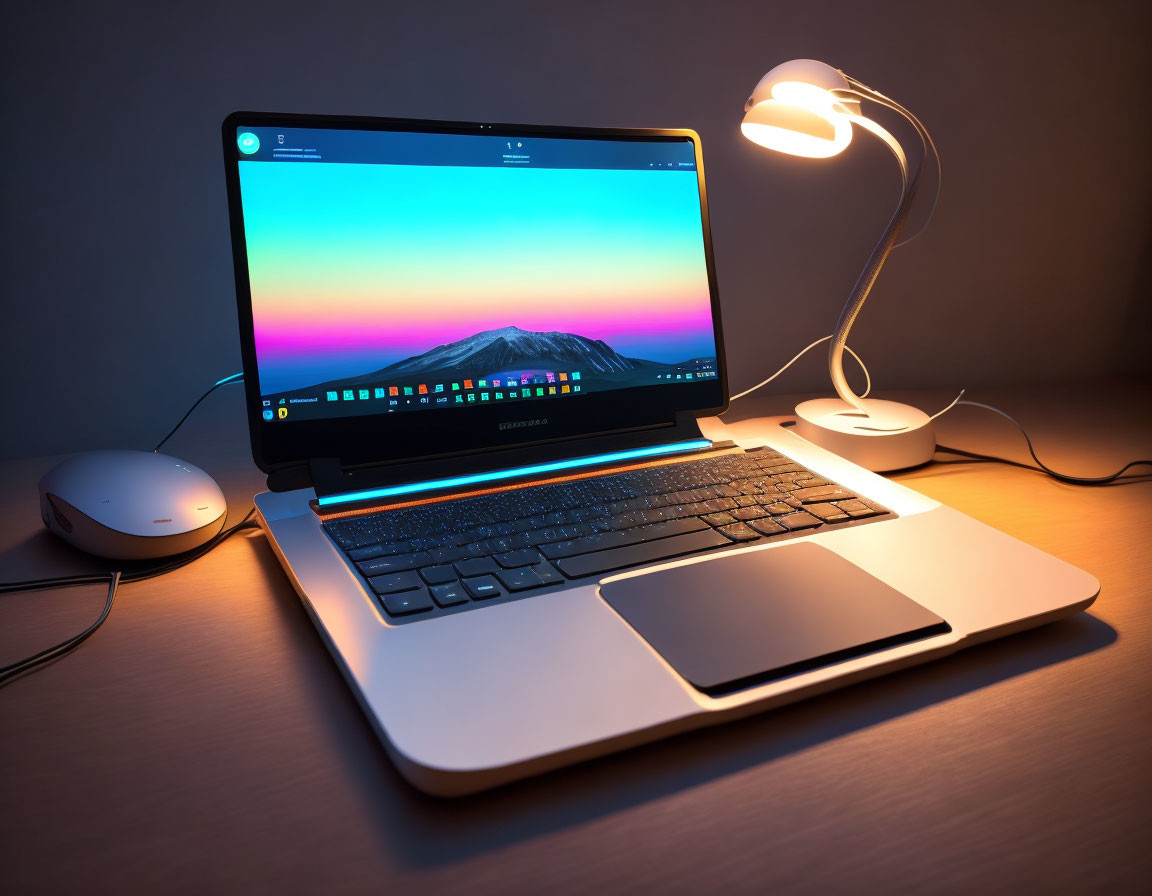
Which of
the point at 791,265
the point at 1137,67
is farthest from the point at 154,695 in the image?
the point at 1137,67

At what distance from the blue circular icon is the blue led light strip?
33 centimetres

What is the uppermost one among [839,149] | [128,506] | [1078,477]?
[839,149]

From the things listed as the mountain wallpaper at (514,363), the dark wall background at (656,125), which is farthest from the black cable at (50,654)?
the dark wall background at (656,125)

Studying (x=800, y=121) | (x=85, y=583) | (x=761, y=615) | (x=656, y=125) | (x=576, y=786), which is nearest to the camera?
(x=576, y=786)

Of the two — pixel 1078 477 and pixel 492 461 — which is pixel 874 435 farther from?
pixel 492 461

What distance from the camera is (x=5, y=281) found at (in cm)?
96

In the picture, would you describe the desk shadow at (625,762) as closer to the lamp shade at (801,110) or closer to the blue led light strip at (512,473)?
the blue led light strip at (512,473)

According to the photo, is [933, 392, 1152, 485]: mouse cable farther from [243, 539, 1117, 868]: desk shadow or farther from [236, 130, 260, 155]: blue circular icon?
[236, 130, 260, 155]: blue circular icon

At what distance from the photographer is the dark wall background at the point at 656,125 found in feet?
3.15

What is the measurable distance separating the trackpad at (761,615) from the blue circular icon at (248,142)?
517 millimetres

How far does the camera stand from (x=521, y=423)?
33.2 inches

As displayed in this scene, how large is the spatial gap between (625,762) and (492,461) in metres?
0.43

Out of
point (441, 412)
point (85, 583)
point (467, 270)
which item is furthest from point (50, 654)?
point (467, 270)

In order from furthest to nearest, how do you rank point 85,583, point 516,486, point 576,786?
point 516,486, point 85,583, point 576,786
